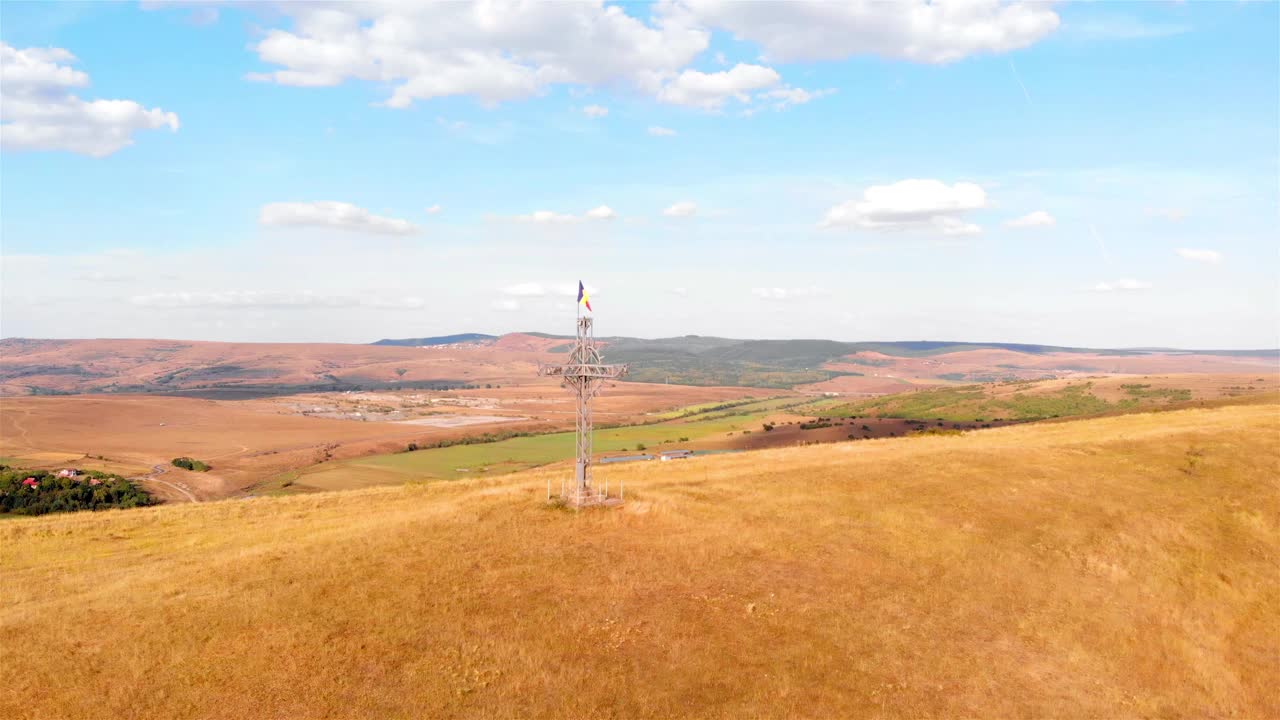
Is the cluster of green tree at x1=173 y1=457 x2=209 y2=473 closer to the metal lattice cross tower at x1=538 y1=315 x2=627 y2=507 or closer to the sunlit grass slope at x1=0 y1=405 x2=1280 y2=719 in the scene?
the sunlit grass slope at x1=0 y1=405 x2=1280 y2=719

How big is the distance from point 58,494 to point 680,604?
6978 cm

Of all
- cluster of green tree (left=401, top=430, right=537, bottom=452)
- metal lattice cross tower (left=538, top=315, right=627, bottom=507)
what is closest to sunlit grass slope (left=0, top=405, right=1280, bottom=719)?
metal lattice cross tower (left=538, top=315, right=627, bottom=507)

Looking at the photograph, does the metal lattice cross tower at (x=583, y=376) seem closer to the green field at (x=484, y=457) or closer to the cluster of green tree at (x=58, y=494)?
the cluster of green tree at (x=58, y=494)

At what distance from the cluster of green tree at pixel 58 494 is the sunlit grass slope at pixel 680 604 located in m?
28.3

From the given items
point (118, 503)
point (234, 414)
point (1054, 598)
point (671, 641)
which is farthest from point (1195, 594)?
point (234, 414)

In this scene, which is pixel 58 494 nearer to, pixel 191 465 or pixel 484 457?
pixel 191 465

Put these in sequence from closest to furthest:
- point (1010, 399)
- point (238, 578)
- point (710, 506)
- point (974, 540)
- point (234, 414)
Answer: point (238, 578) → point (974, 540) → point (710, 506) → point (1010, 399) → point (234, 414)

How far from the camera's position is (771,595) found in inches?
1110

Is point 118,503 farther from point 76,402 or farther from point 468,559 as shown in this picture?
point 76,402

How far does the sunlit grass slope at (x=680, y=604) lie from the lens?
2094cm

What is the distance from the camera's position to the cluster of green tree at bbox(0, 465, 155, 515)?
214 feet

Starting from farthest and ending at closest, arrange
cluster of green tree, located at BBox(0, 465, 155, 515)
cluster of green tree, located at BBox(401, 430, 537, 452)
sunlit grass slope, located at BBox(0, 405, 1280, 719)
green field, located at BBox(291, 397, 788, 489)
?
cluster of green tree, located at BBox(401, 430, 537, 452) → green field, located at BBox(291, 397, 788, 489) → cluster of green tree, located at BBox(0, 465, 155, 515) → sunlit grass slope, located at BBox(0, 405, 1280, 719)

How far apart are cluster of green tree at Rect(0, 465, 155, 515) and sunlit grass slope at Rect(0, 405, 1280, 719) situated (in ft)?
92.9

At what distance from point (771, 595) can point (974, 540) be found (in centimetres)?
1315
